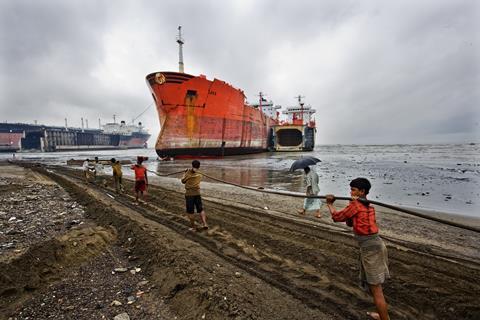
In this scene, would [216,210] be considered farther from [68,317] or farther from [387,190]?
[387,190]

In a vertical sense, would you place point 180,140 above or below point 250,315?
above

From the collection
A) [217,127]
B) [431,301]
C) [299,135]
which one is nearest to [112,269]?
[431,301]

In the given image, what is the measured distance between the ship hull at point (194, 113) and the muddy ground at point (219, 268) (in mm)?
20174

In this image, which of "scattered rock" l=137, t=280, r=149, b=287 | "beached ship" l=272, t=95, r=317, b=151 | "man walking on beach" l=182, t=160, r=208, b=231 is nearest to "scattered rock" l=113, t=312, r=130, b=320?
"scattered rock" l=137, t=280, r=149, b=287

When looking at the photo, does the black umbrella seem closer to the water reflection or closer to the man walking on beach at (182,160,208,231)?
the man walking on beach at (182,160,208,231)

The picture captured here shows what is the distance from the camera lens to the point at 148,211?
255 inches

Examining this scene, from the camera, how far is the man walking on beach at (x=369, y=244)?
2.44 meters

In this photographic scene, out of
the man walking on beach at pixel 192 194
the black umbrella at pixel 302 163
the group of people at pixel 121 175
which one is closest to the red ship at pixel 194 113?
the group of people at pixel 121 175

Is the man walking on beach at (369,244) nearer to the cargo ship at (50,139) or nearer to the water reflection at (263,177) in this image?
the water reflection at (263,177)

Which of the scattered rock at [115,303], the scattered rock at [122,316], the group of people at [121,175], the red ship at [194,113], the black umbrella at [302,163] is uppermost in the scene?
the red ship at [194,113]

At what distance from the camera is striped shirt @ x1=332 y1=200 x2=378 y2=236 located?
2457mm

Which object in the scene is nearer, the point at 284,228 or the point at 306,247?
the point at 306,247

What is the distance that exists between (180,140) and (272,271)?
23.9 meters

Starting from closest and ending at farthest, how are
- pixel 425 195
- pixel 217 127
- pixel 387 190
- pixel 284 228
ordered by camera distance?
pixel 284 228 → pixel 425 195 → pixel 387 190 → pixel 217 127
